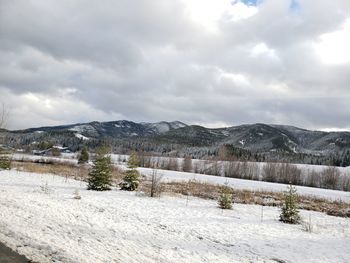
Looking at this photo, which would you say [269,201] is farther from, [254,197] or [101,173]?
[101,173]

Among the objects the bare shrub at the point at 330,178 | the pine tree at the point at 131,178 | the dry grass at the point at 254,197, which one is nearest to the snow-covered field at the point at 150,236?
the pine tree at the point at 131,178

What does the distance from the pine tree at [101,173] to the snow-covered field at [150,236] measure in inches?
345

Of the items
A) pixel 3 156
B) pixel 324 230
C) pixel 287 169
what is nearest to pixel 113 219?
pixel 324 230

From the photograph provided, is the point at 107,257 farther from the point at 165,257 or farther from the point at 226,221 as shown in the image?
the point at 226,221

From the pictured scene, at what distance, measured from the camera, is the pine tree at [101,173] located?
26.7 m

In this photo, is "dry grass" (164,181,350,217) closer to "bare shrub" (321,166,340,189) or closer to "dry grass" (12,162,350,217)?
"dry grass" (12,162,350,217)

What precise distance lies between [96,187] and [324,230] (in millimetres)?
16574

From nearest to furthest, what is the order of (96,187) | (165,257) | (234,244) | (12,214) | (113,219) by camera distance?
(165,257) < (234,244) < (12,214) < (113,219) < (96,187)

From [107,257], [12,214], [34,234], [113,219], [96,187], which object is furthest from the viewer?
[96,187]

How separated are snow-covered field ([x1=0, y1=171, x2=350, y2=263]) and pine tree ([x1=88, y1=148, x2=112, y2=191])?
877cm

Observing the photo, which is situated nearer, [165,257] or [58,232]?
[165,257]

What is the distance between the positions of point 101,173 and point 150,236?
15.9 metres

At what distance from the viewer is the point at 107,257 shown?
28.4 ft

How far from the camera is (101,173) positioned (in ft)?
88.4
